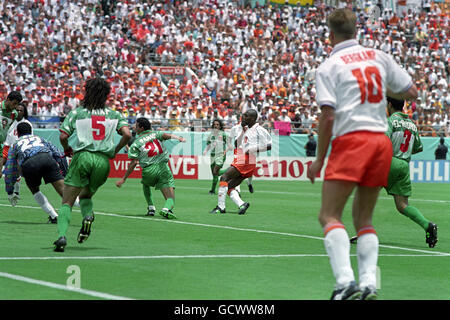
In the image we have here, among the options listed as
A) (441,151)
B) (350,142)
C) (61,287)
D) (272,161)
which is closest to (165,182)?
(61,287)

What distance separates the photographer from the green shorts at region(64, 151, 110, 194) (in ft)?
35.2

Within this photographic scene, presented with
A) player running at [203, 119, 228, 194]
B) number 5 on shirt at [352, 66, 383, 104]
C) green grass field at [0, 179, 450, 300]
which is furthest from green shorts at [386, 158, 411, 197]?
player running at [203, 119, 228, 194]

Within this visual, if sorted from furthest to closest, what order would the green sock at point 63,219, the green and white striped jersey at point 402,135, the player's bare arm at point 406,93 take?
the green and white striped jersey at point 402,135 < the green sock at point 63,219 < the player's bare arm at point 406,93

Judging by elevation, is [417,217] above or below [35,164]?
below

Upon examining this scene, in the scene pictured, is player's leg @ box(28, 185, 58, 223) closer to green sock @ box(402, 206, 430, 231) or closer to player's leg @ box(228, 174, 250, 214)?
player's leg @ box(228, 174, 250, 214)

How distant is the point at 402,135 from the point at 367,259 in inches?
222

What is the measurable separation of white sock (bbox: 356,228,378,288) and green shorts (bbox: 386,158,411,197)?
540 centimetres

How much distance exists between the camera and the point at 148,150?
56.1 ft

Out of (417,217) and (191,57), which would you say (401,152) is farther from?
(191,57)

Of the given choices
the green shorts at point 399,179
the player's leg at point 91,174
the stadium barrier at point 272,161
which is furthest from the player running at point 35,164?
the stadium barrier at point 272,161

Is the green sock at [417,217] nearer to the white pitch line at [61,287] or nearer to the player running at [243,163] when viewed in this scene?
the player running at [243,163]

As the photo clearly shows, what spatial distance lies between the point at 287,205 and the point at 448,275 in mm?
11206

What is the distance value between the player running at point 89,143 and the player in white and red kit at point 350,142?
4379mm

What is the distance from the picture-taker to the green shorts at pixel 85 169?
10.7 m
